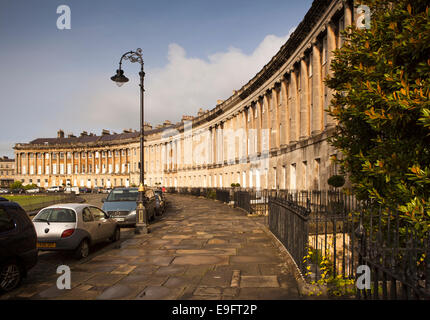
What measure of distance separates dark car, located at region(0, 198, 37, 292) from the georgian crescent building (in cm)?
677

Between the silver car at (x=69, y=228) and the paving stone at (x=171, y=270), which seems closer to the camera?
the paving stone at (x=171, y=270)

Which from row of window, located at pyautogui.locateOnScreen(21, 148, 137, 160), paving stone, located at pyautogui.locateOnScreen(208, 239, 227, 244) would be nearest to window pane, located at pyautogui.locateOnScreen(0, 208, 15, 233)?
paving stone, located at pyautogui.locateOnScreen(208, 239, 227, 244)

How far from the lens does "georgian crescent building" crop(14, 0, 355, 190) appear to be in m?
25.2

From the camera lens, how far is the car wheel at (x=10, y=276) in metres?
6.97

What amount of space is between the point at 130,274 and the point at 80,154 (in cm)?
11364

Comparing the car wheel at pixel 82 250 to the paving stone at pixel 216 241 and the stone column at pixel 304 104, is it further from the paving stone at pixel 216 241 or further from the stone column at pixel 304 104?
the stone column at pixel 304 104

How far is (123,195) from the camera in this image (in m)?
19.6

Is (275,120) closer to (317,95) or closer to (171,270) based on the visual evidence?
(317,95)

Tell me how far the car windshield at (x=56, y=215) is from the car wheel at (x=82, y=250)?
0.74m

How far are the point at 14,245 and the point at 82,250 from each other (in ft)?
11.2

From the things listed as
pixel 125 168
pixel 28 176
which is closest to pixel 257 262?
pixel 125 168

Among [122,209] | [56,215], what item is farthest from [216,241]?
[122,209]

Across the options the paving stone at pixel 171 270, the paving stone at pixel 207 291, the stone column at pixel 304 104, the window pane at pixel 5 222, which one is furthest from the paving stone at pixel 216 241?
the stone column at pixel 304 104

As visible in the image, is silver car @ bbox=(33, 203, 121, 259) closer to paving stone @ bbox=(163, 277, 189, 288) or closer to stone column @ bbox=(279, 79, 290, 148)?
paving stone @ bbox=(163, 277, 189, 288)
